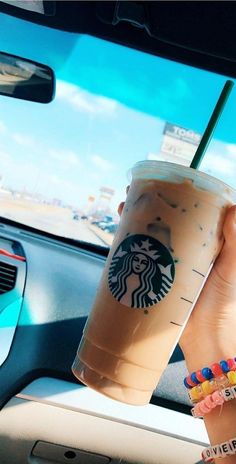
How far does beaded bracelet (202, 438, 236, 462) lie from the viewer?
1.20 meters

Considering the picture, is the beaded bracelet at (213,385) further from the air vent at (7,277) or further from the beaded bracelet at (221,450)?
the air vent at (7,277)

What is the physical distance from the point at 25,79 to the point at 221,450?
1724 millimetres

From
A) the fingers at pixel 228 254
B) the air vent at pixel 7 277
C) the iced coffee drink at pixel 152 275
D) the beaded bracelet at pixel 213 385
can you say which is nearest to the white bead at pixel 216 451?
the beaded bracelet at pixel 213 385

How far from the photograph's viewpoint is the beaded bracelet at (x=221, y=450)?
1.20m

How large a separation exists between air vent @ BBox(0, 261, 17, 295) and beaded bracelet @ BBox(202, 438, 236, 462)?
0.99 m

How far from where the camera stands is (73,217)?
2766mm

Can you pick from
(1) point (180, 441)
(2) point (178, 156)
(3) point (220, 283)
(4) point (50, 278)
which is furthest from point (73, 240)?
(3) point (220, 283)

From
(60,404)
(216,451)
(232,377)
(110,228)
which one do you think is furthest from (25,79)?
(216,451)

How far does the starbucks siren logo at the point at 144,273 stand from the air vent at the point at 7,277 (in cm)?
92

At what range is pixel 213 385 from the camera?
4.08ft

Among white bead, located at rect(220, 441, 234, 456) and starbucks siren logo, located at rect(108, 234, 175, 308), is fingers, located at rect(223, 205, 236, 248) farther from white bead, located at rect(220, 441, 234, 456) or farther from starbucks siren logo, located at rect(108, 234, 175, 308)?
white bead, located at rect(220, 441, 234, 456)

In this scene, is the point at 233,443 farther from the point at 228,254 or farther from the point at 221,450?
the point at 228,254

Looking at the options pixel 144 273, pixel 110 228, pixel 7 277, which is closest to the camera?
pixel 144 273

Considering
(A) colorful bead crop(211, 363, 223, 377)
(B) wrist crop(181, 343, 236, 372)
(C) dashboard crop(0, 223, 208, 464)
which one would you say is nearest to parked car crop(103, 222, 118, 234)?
(C) dashboard crop(0, 223, 208, 464)
